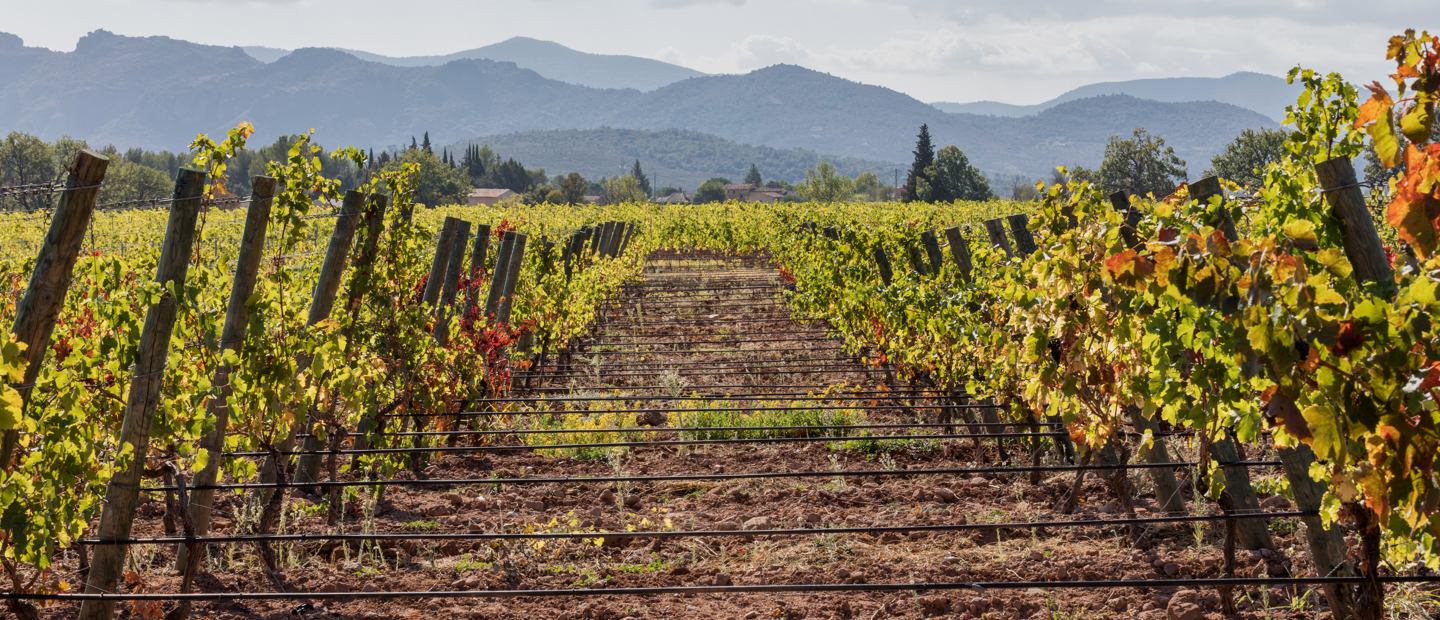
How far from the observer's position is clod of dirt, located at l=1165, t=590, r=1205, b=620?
313 cm

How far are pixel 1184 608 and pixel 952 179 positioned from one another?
72561 millimetres

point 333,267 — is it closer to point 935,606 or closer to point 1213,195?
point 935,606

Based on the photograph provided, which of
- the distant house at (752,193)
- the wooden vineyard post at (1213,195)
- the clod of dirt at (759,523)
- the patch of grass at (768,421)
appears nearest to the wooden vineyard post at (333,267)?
the clod of dirt at (759,523)

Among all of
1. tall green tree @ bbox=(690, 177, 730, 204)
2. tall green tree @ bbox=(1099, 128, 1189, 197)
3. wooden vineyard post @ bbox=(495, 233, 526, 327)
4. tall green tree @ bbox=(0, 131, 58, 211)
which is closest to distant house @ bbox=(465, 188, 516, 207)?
tall green tree @ bbox=(690, 177, 730, 204)

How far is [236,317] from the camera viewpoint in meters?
3.42

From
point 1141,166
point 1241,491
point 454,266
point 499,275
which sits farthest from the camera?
point 1141,166

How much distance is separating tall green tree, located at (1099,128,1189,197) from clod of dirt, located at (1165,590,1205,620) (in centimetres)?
6690

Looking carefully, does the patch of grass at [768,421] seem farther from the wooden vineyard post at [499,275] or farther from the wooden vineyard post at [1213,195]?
the wooden vineyard post at [1213,195]

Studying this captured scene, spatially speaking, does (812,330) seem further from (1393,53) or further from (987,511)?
(1393,53)

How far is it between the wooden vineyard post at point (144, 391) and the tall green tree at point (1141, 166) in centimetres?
6838

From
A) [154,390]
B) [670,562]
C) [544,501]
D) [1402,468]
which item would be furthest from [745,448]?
[1402,468]

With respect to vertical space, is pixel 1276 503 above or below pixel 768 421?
above

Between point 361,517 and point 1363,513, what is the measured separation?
3977mm

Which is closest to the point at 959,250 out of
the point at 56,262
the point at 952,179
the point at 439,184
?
the point at 56,262
